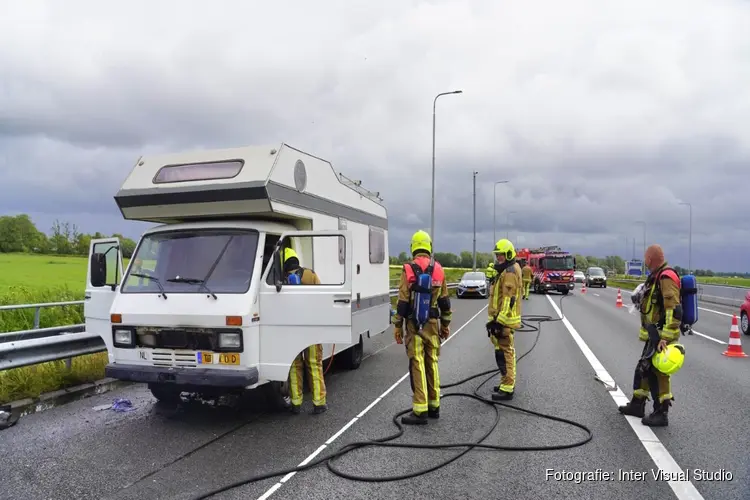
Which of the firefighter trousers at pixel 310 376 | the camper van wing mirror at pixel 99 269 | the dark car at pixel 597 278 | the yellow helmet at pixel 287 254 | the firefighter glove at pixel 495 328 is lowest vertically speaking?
the dark car at pixel 597 278

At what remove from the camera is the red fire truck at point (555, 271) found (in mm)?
36750

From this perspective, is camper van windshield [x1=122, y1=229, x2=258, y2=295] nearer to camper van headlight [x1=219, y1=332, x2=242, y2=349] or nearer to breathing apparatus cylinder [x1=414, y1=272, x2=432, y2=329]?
camper van headlight [x1=219, y1=332, x2=242, y2=349]

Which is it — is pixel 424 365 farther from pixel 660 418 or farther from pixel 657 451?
pixel 660 418

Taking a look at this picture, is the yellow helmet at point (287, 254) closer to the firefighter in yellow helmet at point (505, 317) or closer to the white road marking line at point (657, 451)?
the firefighter in yellow helmet at point (505, 317)

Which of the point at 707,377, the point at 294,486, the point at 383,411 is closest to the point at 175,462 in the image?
the point at 294,486

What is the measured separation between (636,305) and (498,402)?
197 cm

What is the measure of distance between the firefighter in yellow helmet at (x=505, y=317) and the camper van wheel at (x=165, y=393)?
382 centimetres

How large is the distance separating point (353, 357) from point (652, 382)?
4507 mm

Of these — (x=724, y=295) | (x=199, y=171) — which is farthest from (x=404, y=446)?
(x=724, y=295)

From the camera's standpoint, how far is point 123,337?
6.15 m

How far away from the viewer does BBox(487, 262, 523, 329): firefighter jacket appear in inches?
281

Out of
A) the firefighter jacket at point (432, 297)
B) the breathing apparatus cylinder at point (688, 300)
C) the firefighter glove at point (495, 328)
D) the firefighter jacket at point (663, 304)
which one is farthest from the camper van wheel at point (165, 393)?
the breathing apparatus cylinder at point (688, 300)

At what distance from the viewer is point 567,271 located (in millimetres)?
37125

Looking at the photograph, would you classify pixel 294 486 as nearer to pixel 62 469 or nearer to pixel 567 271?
pixel 62 469
